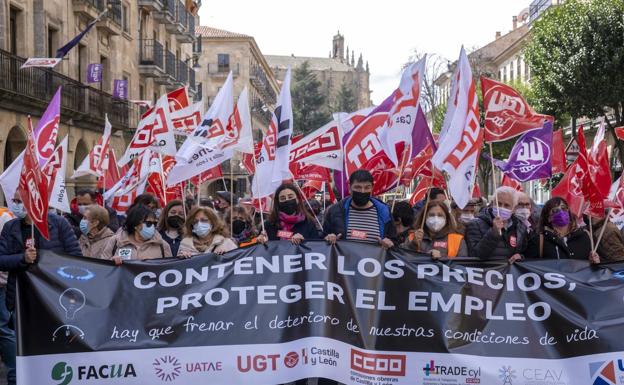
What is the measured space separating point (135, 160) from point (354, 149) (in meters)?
4.75

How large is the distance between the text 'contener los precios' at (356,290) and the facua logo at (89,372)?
50 centimetres

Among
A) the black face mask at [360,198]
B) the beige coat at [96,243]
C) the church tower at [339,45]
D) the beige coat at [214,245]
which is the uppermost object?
the church tower at [339,45]

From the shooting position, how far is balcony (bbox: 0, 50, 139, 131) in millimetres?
20844

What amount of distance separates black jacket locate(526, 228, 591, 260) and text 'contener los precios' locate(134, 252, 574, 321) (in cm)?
64

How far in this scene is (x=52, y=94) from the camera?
24.0 meters

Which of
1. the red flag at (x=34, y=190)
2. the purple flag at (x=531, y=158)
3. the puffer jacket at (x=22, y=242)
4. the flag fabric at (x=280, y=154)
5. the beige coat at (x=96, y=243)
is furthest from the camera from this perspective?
the purple flag at (x=531, y=158)

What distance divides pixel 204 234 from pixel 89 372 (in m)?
1.59

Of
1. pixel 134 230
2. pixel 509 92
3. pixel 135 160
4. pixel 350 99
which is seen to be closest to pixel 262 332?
pixel 134 230

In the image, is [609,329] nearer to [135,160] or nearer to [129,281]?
[129,281]

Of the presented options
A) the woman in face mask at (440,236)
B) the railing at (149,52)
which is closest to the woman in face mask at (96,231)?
the woman in face mask at (440,236)

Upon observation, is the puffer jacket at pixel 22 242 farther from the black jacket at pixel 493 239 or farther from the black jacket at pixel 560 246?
the black jacket at pixel 560 246

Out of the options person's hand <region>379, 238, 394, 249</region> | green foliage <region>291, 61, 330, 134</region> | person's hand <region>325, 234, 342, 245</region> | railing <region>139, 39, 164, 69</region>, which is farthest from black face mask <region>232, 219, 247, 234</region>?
green foliage <region>291, 61, 330, 134</region>

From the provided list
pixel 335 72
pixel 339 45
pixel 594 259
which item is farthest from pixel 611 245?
pixel 339 45

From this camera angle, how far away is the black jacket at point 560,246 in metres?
6.82
